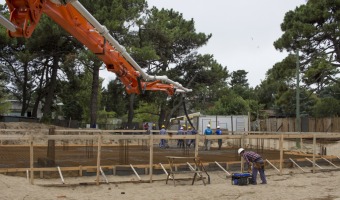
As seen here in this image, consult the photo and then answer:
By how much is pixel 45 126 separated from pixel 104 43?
22.6 metres

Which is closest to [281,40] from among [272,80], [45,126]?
[272,80]

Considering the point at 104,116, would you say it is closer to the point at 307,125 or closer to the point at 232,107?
the point at 232,107

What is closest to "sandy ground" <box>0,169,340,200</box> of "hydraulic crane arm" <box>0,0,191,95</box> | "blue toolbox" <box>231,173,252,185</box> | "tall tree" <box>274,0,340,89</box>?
"blue toolbox" <box>231,173,252,185</box>

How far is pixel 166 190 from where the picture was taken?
43.5ft

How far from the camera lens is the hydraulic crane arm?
27.6ft

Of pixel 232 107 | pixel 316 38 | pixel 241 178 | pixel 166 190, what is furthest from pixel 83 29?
pixel 232 107

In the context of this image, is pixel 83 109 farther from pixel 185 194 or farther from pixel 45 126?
pixel 185 194

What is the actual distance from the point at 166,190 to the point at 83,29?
17.6 feet

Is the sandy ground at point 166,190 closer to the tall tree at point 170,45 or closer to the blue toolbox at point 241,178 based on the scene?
the blue toolbox at point 241,178

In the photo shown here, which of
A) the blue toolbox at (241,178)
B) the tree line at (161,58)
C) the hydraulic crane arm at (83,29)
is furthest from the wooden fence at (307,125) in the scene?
the blue toolbox at (241,178)

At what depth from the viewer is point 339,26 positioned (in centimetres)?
3459

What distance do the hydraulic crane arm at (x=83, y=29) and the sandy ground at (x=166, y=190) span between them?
3.78 metres

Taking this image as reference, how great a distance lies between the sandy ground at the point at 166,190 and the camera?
11547 millimetres

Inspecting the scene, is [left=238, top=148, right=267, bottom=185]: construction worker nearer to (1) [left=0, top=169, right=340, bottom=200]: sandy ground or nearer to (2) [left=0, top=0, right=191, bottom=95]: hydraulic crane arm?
(1) [left=0, top=169, right=340, bottom=200]: sandy ground
